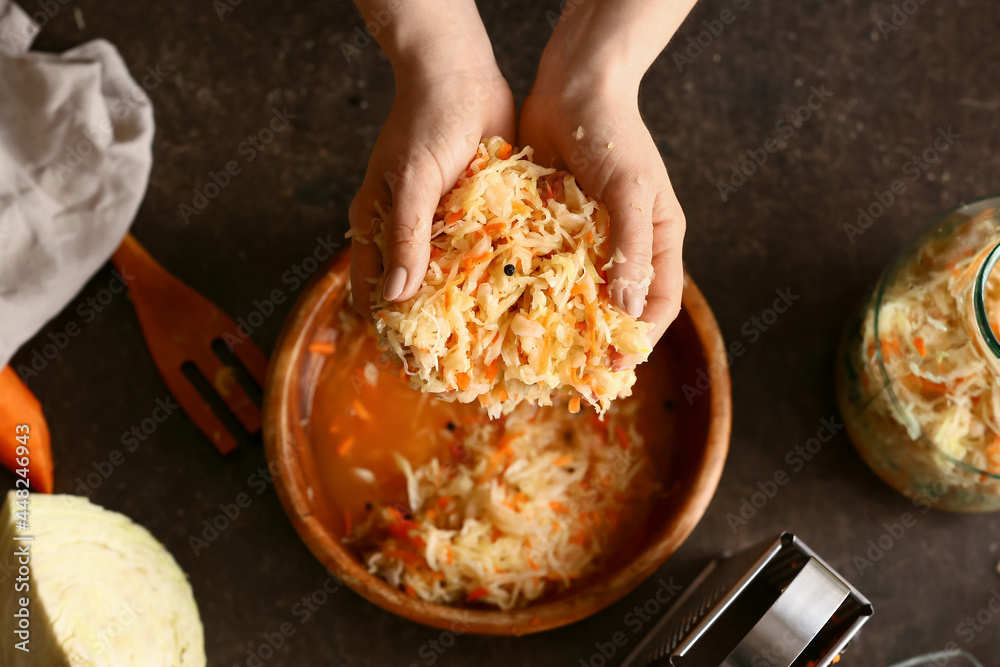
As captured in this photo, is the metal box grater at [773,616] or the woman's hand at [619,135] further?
the woman's hand at [619,135]

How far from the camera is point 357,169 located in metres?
2.05

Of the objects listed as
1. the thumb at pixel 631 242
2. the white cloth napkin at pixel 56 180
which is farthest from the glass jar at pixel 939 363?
the white cloth napkin at pixel 56 180

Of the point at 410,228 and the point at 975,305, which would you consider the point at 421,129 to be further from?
the point at 975,305

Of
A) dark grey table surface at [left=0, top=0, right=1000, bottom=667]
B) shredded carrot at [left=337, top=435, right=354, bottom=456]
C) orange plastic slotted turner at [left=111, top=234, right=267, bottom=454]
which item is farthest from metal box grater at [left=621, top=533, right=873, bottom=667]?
orange plastic slotted turner at [left=111, top=234, right=267, bottom=454]

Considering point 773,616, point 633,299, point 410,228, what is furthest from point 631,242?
point 773,616

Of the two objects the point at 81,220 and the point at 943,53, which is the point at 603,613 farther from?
the point at 943,53

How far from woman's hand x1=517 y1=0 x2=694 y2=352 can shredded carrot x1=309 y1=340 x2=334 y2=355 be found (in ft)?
2.35

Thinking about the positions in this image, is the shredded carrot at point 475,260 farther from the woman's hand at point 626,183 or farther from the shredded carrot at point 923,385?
the shredded carrot at point 923,385

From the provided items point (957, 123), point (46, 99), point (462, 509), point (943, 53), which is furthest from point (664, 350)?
point (46, 99)

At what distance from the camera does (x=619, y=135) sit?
1.44 meters

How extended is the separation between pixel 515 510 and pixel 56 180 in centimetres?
154

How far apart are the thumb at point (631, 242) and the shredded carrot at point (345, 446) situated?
2.79ft

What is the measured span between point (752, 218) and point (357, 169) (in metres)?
1.16

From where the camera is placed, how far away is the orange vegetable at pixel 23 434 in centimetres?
185
